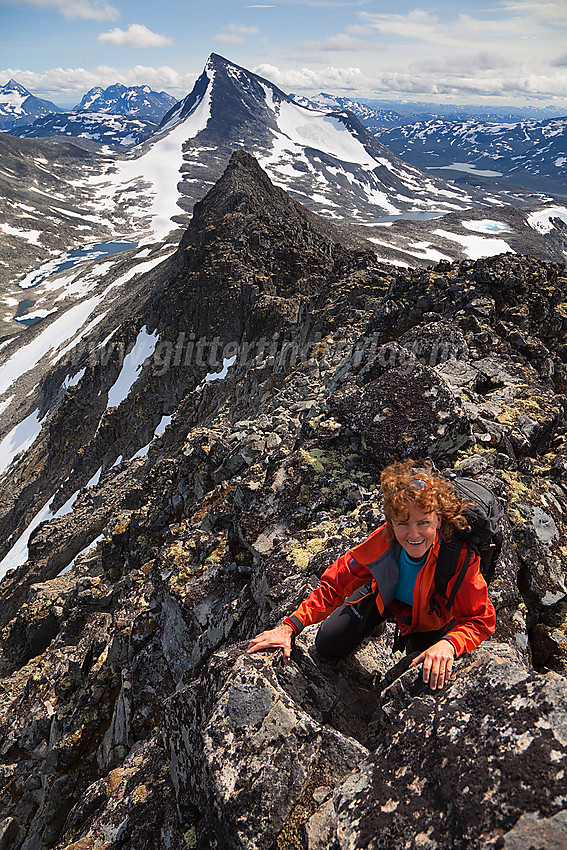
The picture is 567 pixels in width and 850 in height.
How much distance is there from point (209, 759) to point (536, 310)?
20.1 m

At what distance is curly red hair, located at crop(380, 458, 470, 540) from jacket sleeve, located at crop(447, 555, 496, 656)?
0.45 meters

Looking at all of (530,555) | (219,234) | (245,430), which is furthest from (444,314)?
(219,234)

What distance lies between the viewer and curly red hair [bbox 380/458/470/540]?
17.1 feet

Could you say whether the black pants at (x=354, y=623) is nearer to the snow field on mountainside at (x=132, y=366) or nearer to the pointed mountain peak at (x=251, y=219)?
the snow field on mountainside at (x=132, y=366)

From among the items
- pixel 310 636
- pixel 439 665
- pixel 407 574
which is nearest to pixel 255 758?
pixel 310 636

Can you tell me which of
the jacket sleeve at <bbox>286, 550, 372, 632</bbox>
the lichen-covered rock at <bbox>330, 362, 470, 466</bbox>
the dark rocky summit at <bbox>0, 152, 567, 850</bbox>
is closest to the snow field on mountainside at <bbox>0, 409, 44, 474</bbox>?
the dark rocky summit at <bbox>0, 152, 567, 850</bbox>

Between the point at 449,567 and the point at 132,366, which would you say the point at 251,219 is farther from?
the point at 449,567

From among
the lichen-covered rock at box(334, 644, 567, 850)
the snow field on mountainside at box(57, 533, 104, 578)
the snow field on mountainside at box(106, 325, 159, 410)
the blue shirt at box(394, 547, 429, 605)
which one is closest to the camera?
the lichen-covered rock at box(334, 644, 567, 850)

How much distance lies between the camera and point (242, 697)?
604cm

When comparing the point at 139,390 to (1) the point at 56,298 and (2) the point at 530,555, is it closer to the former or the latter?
(2) the point at 530,555

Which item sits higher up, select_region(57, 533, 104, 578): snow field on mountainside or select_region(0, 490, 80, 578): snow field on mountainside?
select_region(57, 533, 104, 578): snow field on mountainside

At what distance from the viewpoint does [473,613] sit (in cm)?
525

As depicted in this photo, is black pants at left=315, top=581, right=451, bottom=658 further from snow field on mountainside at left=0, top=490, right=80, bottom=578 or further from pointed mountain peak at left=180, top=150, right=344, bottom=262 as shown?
pointed mountain peak at left=180, top=150, right=344, bottom=262

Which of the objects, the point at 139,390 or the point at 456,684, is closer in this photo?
the point at 456,684
